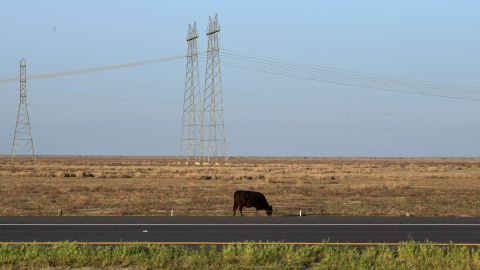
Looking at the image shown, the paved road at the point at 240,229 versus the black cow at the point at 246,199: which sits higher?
the black cow at the point at 246,199

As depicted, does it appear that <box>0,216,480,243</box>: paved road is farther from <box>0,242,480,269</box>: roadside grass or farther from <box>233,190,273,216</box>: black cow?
<box>0,242,480,269</box>: roadside grass

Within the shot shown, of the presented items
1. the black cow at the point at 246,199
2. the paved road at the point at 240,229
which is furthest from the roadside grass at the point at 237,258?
the black cow at the point at 246,199

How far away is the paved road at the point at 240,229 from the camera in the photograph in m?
16.1

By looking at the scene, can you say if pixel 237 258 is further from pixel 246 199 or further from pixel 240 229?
pixel 246 199

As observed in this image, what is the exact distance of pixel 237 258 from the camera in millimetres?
12219

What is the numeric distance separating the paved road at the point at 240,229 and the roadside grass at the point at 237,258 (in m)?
2.80

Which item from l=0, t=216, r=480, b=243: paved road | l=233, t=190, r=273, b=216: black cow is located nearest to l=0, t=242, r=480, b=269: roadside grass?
l=0, t=216, r=480, b=243: paved road

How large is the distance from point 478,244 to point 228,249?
238 inches

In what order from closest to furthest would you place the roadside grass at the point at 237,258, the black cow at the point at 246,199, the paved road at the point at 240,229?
the roadside grass at the point at 237,258
the paved road at the point at 240,229
the black cow at the point at 246,199

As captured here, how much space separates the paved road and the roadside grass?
2.80 metres

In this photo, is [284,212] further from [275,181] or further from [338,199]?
[275,181]

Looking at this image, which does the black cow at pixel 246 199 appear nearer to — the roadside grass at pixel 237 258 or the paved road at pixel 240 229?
the paved road at pixel 240 229

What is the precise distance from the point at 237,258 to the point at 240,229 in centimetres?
565

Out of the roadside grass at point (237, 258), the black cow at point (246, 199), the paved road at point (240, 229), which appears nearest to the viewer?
the roadside grass at point (237, 258)
